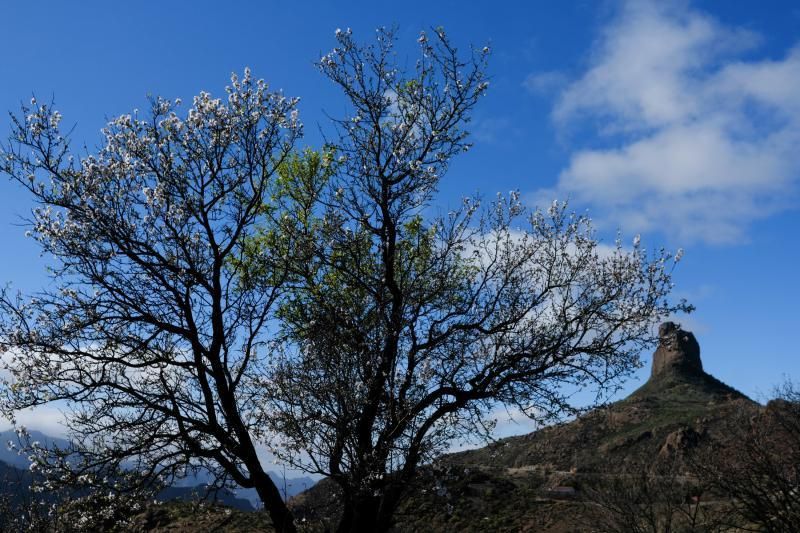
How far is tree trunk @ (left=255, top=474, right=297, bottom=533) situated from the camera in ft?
52.1

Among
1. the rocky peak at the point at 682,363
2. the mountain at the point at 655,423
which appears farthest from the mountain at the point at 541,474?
the rocky peak at the point at 682,363

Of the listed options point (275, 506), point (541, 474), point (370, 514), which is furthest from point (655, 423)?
point (275, 506)

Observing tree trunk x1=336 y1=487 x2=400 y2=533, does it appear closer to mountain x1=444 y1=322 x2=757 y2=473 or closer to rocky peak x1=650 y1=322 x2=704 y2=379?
mountain x1=444 y1=322 x2=757 y2=473

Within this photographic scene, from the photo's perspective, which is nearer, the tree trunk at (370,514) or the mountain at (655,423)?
the tree trunk at (370,514)

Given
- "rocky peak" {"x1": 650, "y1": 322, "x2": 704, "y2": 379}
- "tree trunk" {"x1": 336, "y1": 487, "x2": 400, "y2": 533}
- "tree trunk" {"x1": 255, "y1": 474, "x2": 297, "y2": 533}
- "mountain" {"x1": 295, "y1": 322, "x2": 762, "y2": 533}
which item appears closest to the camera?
"tree trunk" {"x1": 336, "y1": 487, "x2": 400, "y2": 533}

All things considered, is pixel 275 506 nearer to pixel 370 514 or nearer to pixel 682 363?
pixel 370 514

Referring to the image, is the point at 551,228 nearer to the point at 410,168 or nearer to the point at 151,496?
the point at 410,168

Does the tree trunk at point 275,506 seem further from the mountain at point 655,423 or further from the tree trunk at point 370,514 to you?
the mountain at point 655,423

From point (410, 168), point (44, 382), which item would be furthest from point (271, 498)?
point (410, 168)

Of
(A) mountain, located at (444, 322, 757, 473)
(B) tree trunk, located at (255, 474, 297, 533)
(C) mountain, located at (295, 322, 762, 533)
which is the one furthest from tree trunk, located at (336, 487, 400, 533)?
(A) mountain, located at (444, 322, 757, 473)

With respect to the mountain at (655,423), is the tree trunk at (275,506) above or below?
below

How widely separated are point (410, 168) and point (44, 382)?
10.3 meters

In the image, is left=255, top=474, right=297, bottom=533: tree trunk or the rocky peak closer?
left=255, top=474, right=297, bottom=533: tree trunk

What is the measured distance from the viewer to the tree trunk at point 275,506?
15.9 m
